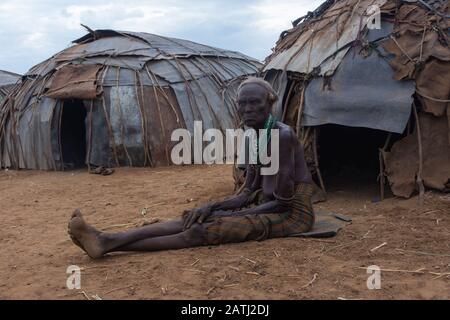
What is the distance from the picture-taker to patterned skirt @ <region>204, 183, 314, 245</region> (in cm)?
368

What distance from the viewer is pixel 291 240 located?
3820 millimetres

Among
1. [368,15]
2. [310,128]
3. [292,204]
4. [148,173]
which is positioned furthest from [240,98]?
[148,173]

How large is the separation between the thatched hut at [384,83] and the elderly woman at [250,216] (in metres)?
1.86

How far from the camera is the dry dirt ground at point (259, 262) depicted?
2.92 metres

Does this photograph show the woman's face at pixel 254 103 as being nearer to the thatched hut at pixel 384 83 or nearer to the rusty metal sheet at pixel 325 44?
the thatched hut at pixel 384 83

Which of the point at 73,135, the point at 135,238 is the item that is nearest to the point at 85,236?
the point at 135,238

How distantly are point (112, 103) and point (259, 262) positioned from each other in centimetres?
682

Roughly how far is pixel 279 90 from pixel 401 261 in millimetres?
3285

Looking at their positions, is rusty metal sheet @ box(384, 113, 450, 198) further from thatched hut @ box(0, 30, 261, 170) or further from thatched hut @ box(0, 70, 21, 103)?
thatched hut @ box(0, 70, 21, 103)

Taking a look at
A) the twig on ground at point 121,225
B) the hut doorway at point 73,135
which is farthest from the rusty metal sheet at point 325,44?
the hut doorway at point 73,135
